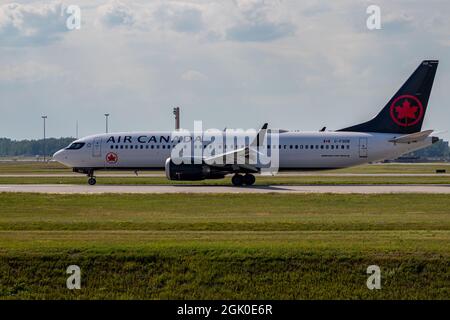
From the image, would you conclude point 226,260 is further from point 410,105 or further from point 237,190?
point 410,105

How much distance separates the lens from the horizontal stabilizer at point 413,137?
2228 inches

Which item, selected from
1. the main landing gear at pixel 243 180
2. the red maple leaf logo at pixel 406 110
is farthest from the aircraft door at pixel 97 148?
the red maple leaf logo at pixel 406 110

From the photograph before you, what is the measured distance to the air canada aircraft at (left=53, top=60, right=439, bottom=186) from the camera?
58594 millimetres

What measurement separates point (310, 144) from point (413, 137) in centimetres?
733

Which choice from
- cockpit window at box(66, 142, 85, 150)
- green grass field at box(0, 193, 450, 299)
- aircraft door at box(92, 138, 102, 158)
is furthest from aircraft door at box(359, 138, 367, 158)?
green grass field at box(0, 193, 450, 299)

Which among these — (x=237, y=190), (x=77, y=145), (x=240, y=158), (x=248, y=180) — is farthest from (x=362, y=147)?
(x=77, y=145)

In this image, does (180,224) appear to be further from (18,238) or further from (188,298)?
(188,298)

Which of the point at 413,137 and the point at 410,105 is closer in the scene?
the point at 413,137

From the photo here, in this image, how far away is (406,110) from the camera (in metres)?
59.0

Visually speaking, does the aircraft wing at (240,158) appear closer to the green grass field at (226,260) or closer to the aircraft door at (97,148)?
the aircraft door at (97,148)

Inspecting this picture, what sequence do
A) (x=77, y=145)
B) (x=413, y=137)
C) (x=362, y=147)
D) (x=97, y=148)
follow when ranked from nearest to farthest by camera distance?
(x=413, y=137)
(x=362, y=147)
(x=97, y=148)
(x=77, y=145)

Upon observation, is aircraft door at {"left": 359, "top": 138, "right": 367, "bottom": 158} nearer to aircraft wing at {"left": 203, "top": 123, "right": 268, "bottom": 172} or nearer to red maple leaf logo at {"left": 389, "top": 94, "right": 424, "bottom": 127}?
red maple leaf logo at {"left": 389, "top": 94, "right": 424, "bottom": 127}

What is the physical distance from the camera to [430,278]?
837 inches
